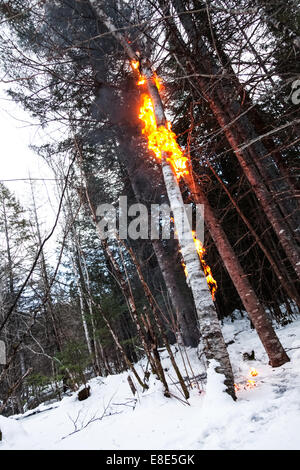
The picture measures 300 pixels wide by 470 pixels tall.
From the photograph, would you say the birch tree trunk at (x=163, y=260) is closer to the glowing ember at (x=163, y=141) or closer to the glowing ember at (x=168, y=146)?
the glowing ember at (x=163, y=141)

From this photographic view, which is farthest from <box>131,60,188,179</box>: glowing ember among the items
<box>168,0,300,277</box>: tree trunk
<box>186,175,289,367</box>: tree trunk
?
<box>168,0,300,277</box>: tree trunk

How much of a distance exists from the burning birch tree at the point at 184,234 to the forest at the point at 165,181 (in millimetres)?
A: 22

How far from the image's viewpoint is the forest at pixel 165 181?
10.7ft

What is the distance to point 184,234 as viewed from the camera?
402 cm

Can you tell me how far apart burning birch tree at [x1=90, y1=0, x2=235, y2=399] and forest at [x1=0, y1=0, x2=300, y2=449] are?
22 mm

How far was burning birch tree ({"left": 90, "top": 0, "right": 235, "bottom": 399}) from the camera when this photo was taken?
3373 mm

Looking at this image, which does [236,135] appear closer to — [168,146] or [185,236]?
[168,146]

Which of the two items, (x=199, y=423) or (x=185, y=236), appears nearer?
(x=199, y=423)

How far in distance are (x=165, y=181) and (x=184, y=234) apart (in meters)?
1.16

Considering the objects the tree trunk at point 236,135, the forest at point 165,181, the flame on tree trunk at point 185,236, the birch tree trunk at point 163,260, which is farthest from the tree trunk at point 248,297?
the birch tree trunk at point 163,260

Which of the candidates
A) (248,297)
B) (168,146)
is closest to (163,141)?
(168,146)
